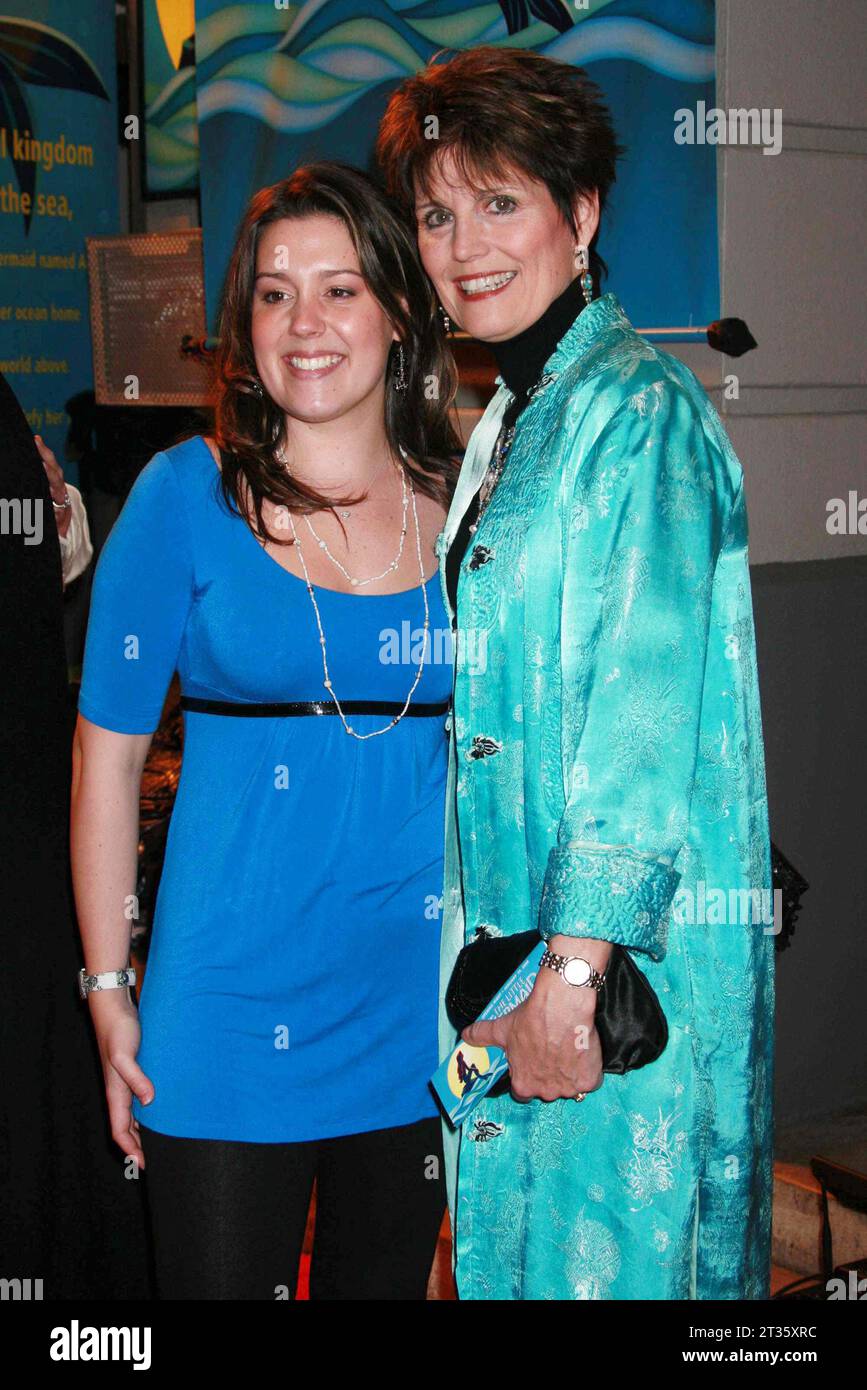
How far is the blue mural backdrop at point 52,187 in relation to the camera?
15.7 ft

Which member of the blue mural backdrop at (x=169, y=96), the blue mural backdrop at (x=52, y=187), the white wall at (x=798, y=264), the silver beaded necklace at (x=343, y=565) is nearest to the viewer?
the silver beaded necklace at (x=343, y=565)

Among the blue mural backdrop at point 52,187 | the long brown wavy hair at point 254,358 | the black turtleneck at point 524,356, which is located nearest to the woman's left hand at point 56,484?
the long brown wavy hair at point 254,358

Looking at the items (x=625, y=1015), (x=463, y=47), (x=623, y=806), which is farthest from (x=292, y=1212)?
(x=463, y=47)

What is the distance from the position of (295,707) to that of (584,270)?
0.59 metres

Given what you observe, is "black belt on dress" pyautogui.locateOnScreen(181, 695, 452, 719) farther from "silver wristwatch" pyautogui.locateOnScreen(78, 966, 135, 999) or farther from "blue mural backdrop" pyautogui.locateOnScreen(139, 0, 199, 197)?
"blue mural backdrop" pyautogui.locateOnScreen(139, 0, 199, 197)

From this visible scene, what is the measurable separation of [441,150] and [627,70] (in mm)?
1469

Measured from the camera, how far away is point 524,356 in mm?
1620

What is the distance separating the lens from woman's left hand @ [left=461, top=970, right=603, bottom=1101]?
1.36 m

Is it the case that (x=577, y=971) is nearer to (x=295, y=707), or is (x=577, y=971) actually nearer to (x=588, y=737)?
(x=588, y=737)

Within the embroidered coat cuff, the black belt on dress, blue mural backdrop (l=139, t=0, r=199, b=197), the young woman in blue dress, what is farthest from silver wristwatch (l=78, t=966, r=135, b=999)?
blue mural backdrop (l=139, t=0, r=199, b=197)

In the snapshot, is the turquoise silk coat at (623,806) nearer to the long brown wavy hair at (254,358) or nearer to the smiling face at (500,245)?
the smiling face at (500,245)

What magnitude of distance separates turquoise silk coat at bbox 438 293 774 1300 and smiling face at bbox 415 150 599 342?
7 centimetres

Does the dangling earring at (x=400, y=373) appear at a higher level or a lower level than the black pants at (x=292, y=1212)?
higher

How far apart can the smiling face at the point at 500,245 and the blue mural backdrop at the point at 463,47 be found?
1.31m
